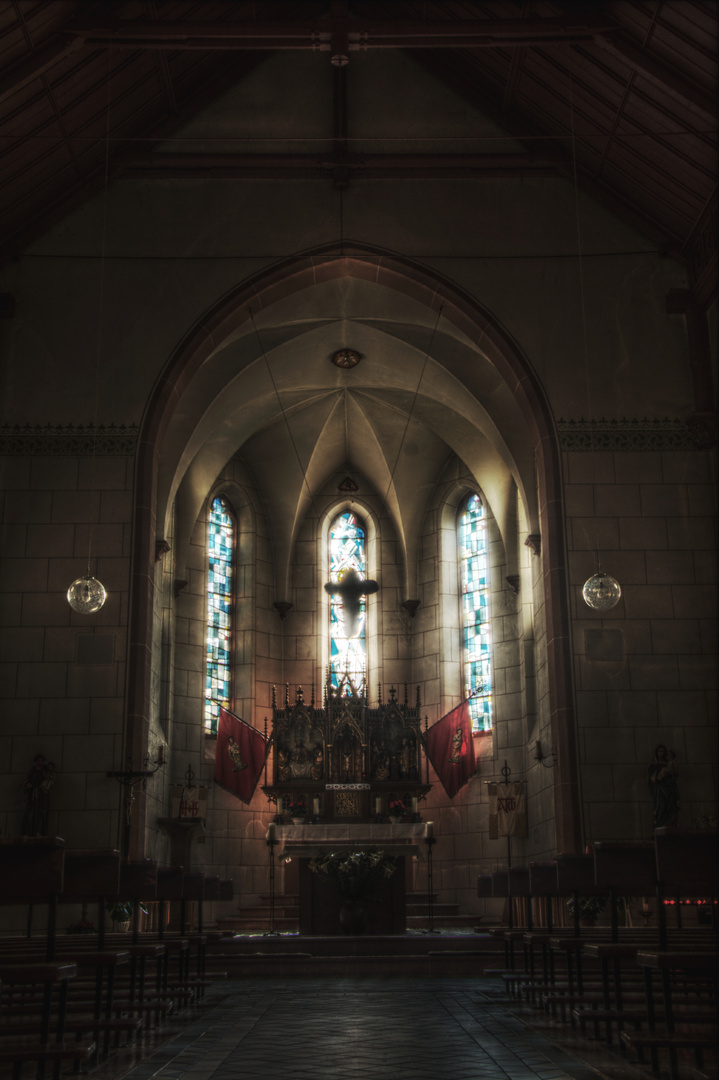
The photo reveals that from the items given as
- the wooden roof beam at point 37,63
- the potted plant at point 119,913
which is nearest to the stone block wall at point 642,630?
the potted plant at point 119,913

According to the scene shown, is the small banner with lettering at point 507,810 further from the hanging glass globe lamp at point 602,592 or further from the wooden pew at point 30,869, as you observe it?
the wooden pew at point 30,869

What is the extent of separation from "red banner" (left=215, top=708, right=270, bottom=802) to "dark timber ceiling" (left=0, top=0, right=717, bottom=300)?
8758 millimetres

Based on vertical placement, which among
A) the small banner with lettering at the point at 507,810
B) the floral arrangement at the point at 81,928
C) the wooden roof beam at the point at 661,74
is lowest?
the floral arrangement at the point at 81,928

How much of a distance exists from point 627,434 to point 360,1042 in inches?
400

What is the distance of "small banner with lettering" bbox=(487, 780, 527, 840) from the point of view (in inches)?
667

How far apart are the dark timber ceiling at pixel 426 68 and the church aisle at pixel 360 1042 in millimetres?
9397

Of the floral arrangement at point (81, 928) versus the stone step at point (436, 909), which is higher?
the floral arrangement at point (81, 928)

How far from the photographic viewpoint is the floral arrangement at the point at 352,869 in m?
12.3

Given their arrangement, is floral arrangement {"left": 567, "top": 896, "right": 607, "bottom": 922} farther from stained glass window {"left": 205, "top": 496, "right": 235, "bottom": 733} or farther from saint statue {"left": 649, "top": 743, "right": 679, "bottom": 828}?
stained glass window {"left": 205, "top": 496, "right": 235, "bottom": 733}

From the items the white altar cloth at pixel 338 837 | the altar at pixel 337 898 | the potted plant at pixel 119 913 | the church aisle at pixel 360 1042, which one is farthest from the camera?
the white altar cloth at pixel 338 837

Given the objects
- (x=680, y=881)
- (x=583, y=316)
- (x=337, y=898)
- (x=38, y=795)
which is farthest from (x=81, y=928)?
(x=583, y=316)

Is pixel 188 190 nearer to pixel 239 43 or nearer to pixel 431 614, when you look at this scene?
pixel 239 43

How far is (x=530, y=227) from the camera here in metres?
15.2

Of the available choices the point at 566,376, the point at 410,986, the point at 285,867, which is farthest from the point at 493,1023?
the point at 285,867
